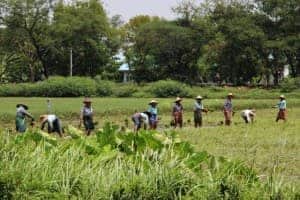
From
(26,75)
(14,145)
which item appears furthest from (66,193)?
(26,75)

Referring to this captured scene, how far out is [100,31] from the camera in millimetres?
63438

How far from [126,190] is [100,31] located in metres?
58.2

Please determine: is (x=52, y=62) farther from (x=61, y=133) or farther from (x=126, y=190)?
(x=126, y=190)

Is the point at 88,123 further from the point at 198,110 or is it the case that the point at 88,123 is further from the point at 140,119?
the point at 198,110

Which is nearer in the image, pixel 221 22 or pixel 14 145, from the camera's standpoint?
pixel 14 145

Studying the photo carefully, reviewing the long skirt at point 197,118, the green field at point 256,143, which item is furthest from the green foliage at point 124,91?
the long skirt at point 197,118

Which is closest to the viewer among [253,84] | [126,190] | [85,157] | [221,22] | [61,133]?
[126,190]

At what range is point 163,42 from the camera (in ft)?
217

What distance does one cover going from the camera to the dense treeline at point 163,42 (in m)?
58.6

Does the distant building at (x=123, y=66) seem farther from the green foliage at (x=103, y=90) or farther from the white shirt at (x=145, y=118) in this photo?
the white shirt at (x=145, y=118)

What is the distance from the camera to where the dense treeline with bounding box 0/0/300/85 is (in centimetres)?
5862

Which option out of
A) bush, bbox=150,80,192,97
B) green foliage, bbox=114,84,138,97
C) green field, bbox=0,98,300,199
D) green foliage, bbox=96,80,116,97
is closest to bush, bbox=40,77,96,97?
green foliage, bbox=96,80,116,97

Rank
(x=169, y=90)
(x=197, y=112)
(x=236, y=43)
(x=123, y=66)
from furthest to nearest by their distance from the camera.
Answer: (x=123, y=66), (x=236, y=43), (x=169, y=90), (x=197, y=112)

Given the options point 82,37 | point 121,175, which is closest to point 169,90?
point 82,37
